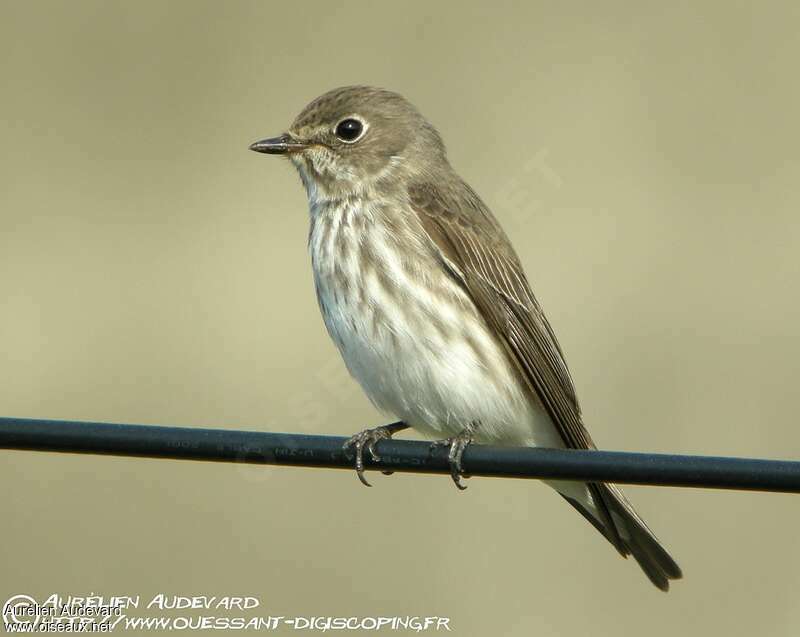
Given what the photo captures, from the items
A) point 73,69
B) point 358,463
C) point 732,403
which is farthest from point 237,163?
point 358,463

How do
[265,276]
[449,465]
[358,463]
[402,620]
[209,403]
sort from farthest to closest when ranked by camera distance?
1. [265,276]
2. [209,403]
3. [402,620]
4. [358,463]
5. [449,465]

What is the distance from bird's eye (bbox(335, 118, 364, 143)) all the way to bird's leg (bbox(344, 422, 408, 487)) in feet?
4.39

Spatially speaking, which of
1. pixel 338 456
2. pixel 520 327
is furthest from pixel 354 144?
pixel 338 456

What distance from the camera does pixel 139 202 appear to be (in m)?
11.6

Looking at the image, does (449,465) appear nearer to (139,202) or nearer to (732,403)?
(732,403)

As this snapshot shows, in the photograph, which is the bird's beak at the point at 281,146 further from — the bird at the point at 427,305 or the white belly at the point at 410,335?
the white belly at the point at 410,335

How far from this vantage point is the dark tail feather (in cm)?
655

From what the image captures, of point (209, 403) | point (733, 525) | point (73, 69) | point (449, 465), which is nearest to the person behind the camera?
point (449, 465)

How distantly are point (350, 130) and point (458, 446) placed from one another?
6.32 ft

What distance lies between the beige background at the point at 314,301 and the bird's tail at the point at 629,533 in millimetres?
1954

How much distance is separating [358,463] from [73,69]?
7.57 m

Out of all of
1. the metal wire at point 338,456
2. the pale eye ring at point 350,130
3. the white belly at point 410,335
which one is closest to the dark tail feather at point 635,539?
the white belly at point 410,335

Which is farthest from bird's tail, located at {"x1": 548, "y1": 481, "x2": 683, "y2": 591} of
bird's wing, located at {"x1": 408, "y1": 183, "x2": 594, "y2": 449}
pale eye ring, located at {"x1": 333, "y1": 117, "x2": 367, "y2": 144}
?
pale eye ring, located at {"x1": 333, "y1": 117, "x2": 367, "y2": 144}

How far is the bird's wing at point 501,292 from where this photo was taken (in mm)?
6887
